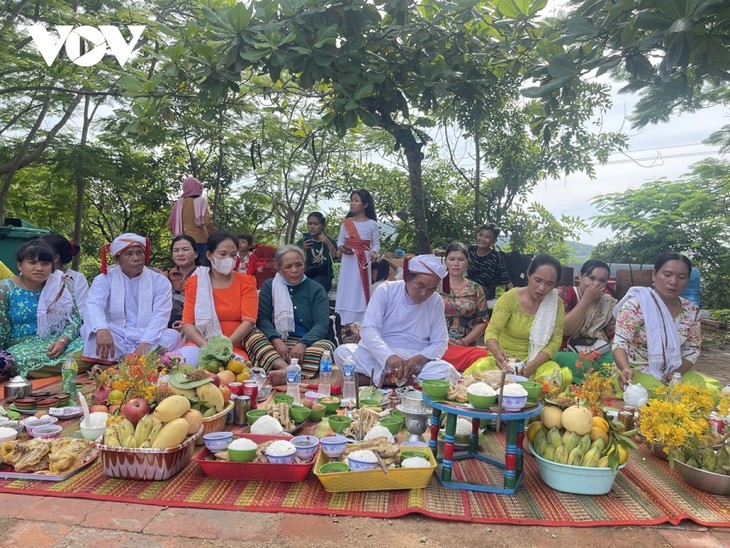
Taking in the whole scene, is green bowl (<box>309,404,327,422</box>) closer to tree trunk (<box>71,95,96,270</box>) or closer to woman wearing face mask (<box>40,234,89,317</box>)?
woman wearing face mask (<box>40,234,89,317</box>)

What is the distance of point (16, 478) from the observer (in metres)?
2.77

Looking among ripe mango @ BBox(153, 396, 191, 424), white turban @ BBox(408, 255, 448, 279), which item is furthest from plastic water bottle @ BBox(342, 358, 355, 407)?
ripe mango @ BBox(153, 396, 191, 424)

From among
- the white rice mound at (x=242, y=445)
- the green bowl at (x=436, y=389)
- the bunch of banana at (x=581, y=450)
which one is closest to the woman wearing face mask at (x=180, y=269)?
the white rice mound at (x=242, y=445)

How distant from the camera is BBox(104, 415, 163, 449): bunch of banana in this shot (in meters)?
2.74

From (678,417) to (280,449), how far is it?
6.76ft

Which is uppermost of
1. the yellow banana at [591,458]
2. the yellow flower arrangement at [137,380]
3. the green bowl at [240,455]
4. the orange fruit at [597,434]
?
the yellow flower arrangement at [137,380]

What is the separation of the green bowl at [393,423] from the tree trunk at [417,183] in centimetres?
327

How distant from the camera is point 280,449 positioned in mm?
2770

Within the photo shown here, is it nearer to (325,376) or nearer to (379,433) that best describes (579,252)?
(325,376)

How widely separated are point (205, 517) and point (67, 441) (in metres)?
1.04

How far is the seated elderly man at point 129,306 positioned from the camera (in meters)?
5.00

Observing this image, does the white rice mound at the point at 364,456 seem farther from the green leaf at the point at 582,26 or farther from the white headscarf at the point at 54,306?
the white headscarf at the point at 54,306

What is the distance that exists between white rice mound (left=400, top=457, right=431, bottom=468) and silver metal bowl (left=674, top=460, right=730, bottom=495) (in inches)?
54.7

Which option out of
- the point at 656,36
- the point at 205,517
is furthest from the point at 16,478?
the point at 656,36
